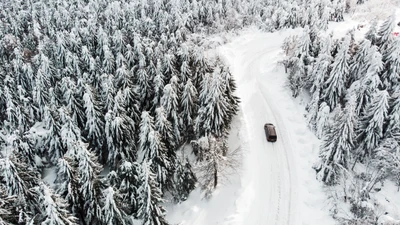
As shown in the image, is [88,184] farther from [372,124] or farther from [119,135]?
[372,124]

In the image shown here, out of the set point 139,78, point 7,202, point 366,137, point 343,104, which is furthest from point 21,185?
point 343,104

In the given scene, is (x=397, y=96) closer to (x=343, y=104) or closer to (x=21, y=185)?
(x=343, y=104)

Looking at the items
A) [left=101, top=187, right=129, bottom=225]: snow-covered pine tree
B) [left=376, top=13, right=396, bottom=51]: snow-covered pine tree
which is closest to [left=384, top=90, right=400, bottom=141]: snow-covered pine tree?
[left=376, top=13, right=396, bottom=51]: snow-covered pine tree

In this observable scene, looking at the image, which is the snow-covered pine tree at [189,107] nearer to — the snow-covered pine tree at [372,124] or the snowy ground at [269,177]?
the snowy ground at [269,177]

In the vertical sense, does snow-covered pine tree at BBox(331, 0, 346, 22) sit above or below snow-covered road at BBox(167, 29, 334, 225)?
above

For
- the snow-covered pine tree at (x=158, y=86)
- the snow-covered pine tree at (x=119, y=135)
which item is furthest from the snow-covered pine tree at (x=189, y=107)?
the snow-covered pine tree at (x=119, y=135)

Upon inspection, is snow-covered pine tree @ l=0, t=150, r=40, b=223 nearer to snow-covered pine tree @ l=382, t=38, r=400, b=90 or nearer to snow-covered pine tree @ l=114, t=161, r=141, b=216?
snow-covered pine tree @ l=114, t=161, r=141, b=216
